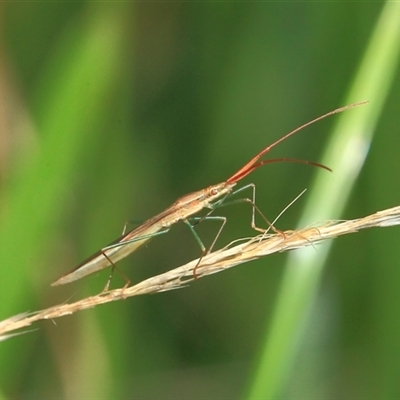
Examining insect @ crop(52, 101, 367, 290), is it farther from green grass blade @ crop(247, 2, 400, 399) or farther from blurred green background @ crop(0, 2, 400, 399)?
green grass blade @ crop(247, 2, 400, 399)

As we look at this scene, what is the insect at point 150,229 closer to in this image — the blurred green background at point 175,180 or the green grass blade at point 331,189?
the blurred green background at point 175,180

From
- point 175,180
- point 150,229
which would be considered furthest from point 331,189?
point 175,180

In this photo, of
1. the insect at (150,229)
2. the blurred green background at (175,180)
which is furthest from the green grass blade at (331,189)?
the insect at (150,229)

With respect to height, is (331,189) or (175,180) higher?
(175,180)

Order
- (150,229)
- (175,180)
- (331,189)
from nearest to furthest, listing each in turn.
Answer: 1. (331,189)
2. (150,229)
3. (175,180)

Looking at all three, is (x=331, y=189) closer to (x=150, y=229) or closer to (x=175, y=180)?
(x=150, y=229)

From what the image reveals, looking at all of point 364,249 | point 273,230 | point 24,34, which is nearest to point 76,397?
point 273,230

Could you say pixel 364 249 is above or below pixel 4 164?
below

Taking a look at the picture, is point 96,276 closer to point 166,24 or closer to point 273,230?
point 273,230
